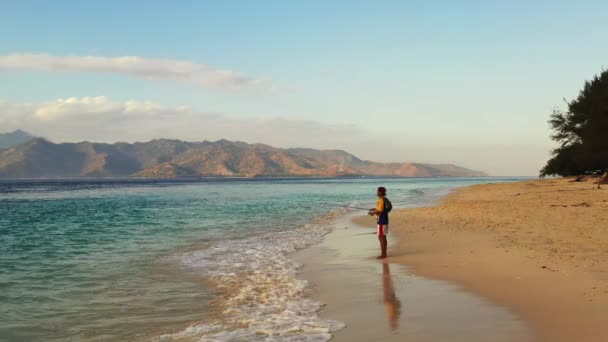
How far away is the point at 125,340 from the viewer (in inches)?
271

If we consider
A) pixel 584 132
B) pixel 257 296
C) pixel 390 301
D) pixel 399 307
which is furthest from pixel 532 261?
pixel 584 132

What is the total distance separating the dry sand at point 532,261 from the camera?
6664 mm

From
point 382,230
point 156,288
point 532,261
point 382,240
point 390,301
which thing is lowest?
point 156,288

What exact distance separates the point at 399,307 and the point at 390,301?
1.58 ft

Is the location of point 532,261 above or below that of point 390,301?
above

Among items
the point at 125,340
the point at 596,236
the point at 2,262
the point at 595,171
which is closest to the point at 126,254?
the point at 2,262

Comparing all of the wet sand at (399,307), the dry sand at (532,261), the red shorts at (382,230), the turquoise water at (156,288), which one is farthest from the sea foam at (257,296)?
the dry sand at (532,261)

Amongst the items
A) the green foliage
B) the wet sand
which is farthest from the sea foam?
the green foliage

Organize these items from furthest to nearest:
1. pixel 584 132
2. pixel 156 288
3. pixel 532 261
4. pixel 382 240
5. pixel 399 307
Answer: pixel 584 132
pixel 382 240
pixel 532 261
pixel 156 288
pixel 399 307

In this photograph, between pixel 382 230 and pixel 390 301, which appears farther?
pixel 382 230

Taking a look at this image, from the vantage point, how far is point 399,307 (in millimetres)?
7766

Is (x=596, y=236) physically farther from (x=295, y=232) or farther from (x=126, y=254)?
(x=126, y=254)

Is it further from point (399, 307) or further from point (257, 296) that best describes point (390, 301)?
point (257, 296)

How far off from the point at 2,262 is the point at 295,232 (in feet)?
37.8
